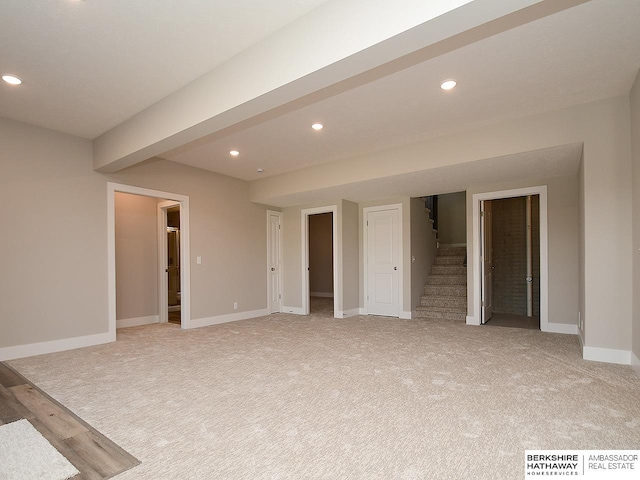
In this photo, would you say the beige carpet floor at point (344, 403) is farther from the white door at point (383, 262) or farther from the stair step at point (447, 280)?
the stair step at point (447, 280)

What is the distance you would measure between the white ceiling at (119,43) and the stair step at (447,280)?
5857 millimetres

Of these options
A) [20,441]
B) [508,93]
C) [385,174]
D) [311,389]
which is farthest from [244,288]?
[508,93]

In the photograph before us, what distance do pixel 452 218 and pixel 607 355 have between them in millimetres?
5914

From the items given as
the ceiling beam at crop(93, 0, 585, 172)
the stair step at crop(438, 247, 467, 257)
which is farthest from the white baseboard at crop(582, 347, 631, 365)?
the stair step at crop(438, 247, 467, 257)

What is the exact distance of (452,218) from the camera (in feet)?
30.6

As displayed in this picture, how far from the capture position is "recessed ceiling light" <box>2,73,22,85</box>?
3186 millimetres

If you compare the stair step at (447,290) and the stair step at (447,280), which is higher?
the stair step at (447,280)

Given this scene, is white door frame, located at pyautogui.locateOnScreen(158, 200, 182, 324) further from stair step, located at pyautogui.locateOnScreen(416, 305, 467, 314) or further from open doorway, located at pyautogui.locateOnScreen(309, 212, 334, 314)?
open doorway, located at pyautogui.locateOnScreen(309, 212, 334, 314)

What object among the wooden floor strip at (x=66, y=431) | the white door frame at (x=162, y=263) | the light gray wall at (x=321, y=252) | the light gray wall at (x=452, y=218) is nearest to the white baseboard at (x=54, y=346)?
the wooden floor strip at (x=66, y=431)

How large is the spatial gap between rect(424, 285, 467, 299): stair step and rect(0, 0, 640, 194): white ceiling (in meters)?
2.78

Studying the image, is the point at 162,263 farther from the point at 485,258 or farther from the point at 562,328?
the point at 562,328

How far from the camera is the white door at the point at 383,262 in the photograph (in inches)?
270

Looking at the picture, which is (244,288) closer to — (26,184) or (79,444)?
(26,184)

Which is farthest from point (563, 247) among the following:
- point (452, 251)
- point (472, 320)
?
point (452, 251)
